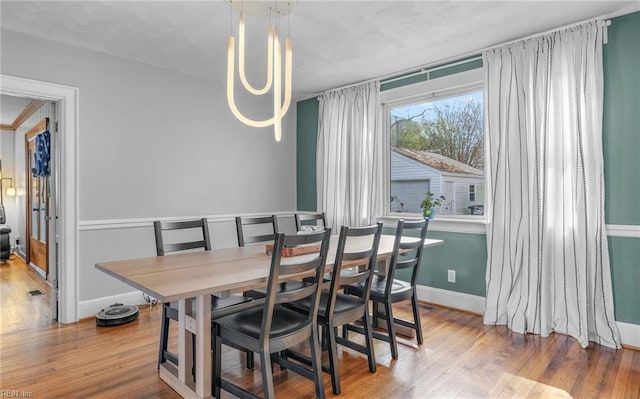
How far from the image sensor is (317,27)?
117 inches

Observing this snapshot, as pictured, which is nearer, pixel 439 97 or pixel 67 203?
pixel 67 203

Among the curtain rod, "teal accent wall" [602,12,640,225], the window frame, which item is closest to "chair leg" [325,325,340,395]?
the window frame

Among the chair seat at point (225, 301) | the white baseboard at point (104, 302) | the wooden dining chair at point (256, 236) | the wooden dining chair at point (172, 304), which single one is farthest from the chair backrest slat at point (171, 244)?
the white baseboard at point (104, 302)

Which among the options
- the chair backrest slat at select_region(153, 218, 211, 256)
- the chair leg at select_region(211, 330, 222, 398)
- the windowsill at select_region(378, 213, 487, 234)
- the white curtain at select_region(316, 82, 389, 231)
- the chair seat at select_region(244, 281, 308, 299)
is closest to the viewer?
the chair leg at select_region(211, 330, 222, 398)

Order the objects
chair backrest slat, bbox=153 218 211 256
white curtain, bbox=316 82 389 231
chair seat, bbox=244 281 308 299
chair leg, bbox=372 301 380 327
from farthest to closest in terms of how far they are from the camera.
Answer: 1. white curtain, bbox=316 82 389 231
2. chair leg, bbox=372 301 380 327
3. chair seat, bbox=244 281 308 299
4. chair backrest slat, bbox=153 218 211 256

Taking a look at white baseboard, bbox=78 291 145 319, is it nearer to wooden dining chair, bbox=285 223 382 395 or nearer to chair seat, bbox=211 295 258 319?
chair seat, bbox=211 295 258 319

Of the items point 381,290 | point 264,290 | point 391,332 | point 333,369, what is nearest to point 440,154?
point 381,290

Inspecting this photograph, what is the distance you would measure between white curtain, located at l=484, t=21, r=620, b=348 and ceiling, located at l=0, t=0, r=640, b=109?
30 cm

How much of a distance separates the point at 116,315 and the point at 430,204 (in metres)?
3.12

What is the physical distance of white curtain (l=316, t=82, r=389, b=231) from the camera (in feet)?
14.3

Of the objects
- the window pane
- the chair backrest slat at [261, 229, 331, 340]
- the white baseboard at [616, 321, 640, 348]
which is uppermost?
the window pane

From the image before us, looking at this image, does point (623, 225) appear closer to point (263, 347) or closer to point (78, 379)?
point (263, 347)

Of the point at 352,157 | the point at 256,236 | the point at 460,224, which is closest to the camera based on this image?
the point at 256,236

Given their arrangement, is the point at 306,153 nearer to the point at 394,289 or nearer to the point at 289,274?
the point at 394,289
